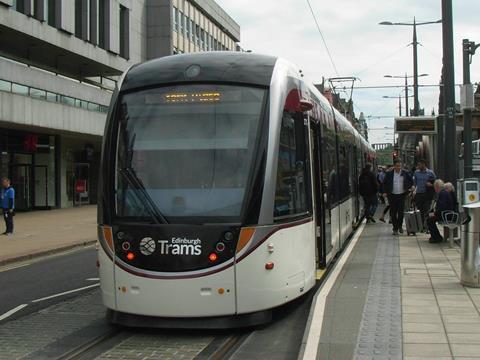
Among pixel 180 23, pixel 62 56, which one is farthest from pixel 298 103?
pixel 180 23

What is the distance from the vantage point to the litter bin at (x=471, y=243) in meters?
7.93

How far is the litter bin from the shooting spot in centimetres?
793

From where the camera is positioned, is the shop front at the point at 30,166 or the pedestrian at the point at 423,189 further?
the shop front at the point at 30,166

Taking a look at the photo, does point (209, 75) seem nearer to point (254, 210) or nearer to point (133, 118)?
point (133, 118)

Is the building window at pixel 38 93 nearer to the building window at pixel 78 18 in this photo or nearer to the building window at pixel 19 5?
the building window at pixel 19 5

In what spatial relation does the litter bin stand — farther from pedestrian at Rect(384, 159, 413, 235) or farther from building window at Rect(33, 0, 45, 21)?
building window at Rect(33, 0, 45, 21)

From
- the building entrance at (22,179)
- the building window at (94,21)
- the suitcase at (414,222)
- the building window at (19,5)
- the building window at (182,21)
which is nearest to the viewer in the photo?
the suitcase at (414,222)

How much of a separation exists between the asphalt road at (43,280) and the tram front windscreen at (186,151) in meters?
2.50

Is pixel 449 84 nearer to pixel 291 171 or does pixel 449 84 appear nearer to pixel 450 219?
pixel 450 219

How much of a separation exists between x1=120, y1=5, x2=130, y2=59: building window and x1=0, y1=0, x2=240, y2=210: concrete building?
7cm

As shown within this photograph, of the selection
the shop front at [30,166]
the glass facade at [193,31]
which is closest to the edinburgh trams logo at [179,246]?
the shop front at [30,166]

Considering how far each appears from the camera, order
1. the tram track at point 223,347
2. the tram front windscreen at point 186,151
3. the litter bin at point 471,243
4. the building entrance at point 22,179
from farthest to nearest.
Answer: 1. the building entrance at point 22,179
2. the litter bin at point 471,243
3. the tram front windscreen at point 186,151
4. the tram track at point 223,347

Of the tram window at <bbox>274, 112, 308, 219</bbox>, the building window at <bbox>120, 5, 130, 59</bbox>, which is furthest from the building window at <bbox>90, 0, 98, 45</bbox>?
the tram window at <bbox>274, 112, 308, 219</bbox>

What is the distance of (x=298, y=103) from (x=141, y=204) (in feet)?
7.20
